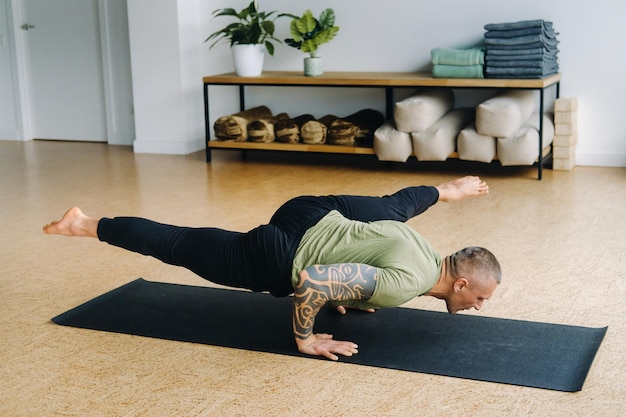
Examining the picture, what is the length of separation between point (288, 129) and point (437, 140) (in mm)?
1074

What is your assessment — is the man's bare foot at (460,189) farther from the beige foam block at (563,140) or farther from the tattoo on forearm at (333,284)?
the beige foam block at (563,140)

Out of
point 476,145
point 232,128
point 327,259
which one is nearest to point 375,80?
point 476,145

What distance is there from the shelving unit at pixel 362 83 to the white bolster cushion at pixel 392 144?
125mm

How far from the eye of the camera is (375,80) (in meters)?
5.15

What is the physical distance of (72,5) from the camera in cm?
673

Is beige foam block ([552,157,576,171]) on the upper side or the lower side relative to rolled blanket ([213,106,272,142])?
lower

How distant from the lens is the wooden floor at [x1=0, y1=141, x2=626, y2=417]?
2129 millimetres

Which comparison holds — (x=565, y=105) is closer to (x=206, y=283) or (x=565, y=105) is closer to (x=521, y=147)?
(x=521, y=147)

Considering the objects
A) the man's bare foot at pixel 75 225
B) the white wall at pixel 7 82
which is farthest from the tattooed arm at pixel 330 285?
the white wall at pixel 7 82

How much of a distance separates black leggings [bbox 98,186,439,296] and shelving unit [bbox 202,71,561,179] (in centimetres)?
233

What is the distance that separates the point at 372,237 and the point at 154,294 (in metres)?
0.94

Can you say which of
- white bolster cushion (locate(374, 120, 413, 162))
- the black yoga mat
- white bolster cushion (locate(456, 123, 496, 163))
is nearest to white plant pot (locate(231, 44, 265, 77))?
white bolster cushion (locate(374, 120, 413, 162))

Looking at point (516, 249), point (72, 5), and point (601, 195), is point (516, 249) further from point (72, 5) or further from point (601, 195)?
point (72, 5)

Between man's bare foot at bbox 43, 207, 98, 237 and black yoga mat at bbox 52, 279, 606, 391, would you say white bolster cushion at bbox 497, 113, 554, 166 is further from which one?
man's bare foot at bbox 43, 207, 98, 237
